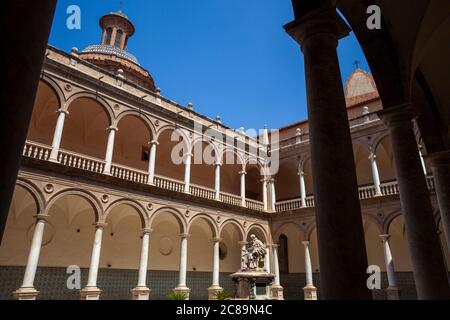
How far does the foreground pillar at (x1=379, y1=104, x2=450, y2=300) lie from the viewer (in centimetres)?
460

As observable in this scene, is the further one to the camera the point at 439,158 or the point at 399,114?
the point at 439,158

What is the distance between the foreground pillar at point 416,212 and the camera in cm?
460

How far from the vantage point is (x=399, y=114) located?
5.32 m

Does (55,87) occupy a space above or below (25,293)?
above

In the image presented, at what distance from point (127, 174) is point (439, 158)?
35.8 feet

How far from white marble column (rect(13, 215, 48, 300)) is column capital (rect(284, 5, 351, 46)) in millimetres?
10523

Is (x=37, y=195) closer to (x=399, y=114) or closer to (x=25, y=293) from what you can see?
(x=25, y=293)

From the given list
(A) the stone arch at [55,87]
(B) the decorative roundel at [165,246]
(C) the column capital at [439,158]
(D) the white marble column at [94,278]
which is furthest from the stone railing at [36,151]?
(C) the column capital at [439,158]

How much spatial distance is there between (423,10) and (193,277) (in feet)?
54.6

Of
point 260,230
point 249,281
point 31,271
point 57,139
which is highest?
point 57,139

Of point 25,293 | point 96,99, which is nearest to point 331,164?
point 25,293

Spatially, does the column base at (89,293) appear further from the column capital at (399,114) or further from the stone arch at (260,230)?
the column capital at (399,114)

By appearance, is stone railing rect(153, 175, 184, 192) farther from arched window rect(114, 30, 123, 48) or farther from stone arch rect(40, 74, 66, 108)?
arched window rect(114, 30, 123, 48)

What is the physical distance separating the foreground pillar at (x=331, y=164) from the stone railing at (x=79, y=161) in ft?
33.9
